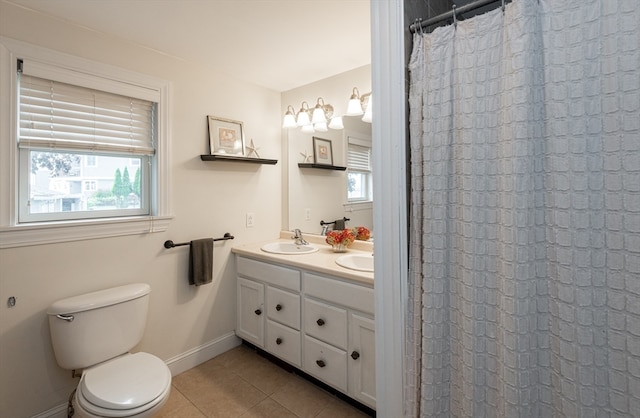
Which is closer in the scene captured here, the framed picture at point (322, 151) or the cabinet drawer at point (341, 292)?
the cabinet drawer at point (341, 292)

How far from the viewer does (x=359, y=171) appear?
2.31 meters

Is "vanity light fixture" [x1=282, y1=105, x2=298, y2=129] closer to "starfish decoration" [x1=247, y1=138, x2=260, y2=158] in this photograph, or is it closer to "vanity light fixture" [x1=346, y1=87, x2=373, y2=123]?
"starfish decoration" [x1=247, y1=138, x2=260, y2=158]

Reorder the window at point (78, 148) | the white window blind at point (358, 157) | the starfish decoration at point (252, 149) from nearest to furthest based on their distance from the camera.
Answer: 1. the window at point (78, 148)
2. the white window blind at point (358, 157)
3. the starfish decoration at point (252, 149)

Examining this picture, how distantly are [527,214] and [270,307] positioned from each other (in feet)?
5.81

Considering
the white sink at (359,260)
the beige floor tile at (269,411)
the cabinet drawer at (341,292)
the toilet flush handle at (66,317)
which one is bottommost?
the beige floor tile at (269,411)

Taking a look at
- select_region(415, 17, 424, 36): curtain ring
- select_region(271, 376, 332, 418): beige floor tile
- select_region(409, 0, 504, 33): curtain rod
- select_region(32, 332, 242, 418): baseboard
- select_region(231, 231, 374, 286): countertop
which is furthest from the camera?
select_region(32, 332, 242, 418): baseboard

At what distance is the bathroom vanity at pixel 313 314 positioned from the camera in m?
1.68

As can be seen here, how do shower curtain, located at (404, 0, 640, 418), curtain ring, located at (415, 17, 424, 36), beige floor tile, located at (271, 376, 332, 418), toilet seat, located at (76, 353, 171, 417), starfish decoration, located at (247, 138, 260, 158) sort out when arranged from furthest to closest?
1. starfish decoration, located at (247, 138, 260, 158)
2. beige floor tile, located at (271, 376, 332, 418)
3. toilet seat, located at (76, 353, 171, 417)
4. curtain ring, located at (415, 17, 424, 36)
5. shower curtain, located at (404, 0, 640, 418)

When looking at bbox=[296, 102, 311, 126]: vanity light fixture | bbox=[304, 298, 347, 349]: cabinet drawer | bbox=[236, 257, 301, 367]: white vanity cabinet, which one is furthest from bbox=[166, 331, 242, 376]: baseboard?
bbox=[296, 102, 311, 126]: vanity light fixture

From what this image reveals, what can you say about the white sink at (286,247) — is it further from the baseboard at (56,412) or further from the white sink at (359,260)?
the baseboard at (56,412)

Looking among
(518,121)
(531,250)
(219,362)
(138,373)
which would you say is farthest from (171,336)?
(518,121)

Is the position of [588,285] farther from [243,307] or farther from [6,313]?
[6,313]

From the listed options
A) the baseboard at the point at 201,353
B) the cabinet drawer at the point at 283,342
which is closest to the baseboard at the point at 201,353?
the baseboard at the point at 201,353

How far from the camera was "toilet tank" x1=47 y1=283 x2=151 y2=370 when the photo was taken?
154 cm
